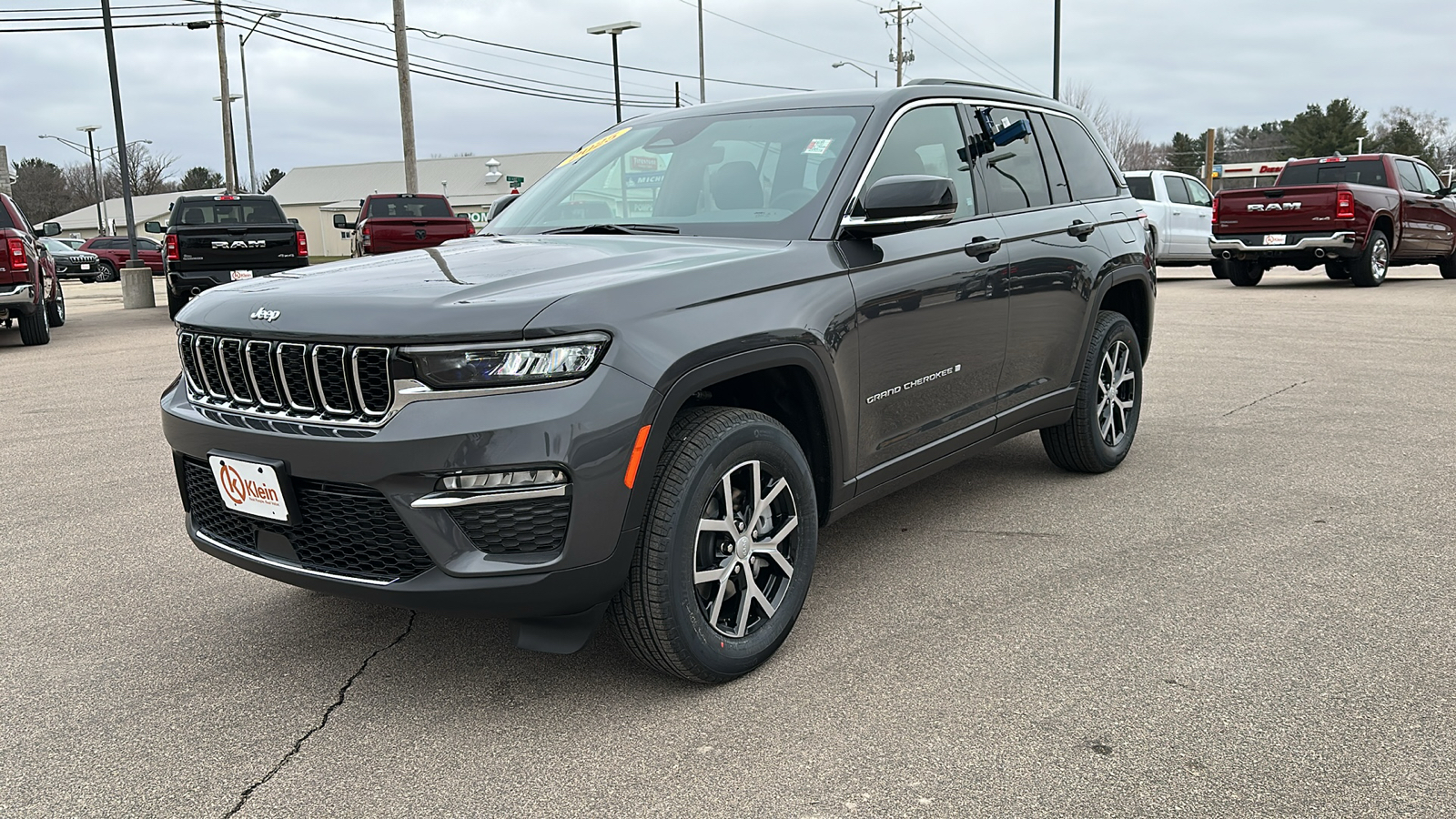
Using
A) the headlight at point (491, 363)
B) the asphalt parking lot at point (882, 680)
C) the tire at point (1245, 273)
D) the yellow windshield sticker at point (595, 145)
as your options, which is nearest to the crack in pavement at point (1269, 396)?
the asphalt parking lot at point (882, 680)

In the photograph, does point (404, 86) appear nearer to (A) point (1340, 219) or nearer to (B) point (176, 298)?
(B) point (176, 298)

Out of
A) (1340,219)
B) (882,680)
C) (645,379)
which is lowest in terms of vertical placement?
(882,680)

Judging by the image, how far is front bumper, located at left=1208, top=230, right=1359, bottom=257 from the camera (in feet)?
51.3

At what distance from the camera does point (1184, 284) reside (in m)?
18.8

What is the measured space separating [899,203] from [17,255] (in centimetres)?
1180

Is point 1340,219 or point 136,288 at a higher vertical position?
point 1340,219

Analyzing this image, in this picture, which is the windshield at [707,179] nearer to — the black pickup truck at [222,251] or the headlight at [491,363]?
the headlight at [491,363]

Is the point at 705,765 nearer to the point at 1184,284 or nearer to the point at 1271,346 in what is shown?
the point at 1271,346

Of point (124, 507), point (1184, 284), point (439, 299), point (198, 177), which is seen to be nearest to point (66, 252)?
point (1184, 284)

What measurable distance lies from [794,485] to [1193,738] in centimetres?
126

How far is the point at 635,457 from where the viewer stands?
9.15ft

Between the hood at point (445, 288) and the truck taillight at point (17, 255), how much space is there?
1040 centimetres

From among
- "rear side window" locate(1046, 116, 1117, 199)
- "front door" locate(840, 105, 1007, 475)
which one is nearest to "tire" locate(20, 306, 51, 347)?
"rear side window" locate(1046, 116, 1117, 199)

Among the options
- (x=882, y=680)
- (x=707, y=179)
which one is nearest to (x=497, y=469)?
(x=882, y=680)
